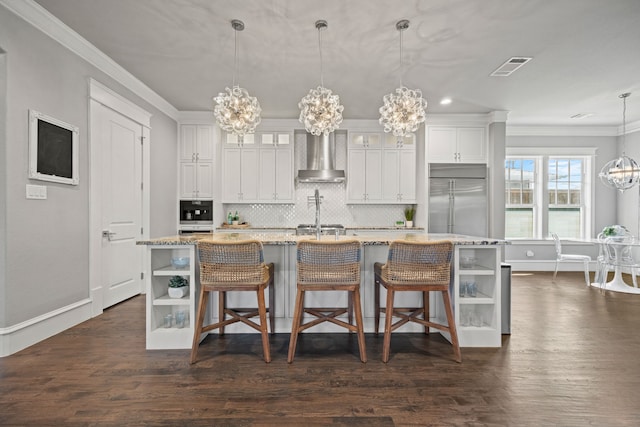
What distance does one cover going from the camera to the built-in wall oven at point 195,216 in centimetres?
525

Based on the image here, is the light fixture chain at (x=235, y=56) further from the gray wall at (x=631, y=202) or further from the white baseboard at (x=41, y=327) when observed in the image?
the gray wall at (x=631, y=202)

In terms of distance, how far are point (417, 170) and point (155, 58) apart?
420cm

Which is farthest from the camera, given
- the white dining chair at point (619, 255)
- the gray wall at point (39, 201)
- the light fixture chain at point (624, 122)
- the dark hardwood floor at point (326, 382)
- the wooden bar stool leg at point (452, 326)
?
the light fixture chain at point (624, 122)

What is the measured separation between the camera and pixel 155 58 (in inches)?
133

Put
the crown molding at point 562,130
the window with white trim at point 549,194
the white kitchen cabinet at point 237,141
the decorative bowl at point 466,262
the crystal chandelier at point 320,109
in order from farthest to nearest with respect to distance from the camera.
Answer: the window with white trim at point 549,194 < the crown molding at point 562,130 < the white kitchen cabinet at point 237,141 < the decorative bowl at point 466,262 < the crystal chandelier at point 320,109

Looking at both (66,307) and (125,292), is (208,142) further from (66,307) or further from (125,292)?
(66,307)

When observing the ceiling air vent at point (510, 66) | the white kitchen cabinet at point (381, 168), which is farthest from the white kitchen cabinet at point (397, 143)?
the ceiling air vent at point (510, 66)

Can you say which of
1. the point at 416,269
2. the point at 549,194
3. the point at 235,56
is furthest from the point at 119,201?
the point at 549,194

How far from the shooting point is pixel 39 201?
2646 mm

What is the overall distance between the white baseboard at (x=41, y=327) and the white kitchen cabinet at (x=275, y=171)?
9.66 feet

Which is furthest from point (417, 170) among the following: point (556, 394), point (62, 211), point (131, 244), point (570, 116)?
point (62, 211)

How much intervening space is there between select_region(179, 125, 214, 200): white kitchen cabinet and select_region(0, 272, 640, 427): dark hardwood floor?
272 cm

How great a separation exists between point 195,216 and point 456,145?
4605 millimetres

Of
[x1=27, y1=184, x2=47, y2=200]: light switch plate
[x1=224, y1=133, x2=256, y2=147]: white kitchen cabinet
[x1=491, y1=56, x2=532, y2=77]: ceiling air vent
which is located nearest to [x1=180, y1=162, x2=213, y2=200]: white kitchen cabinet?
[x1=224, y1=133, x2=256, y2=147]: white kitchen cabinet
